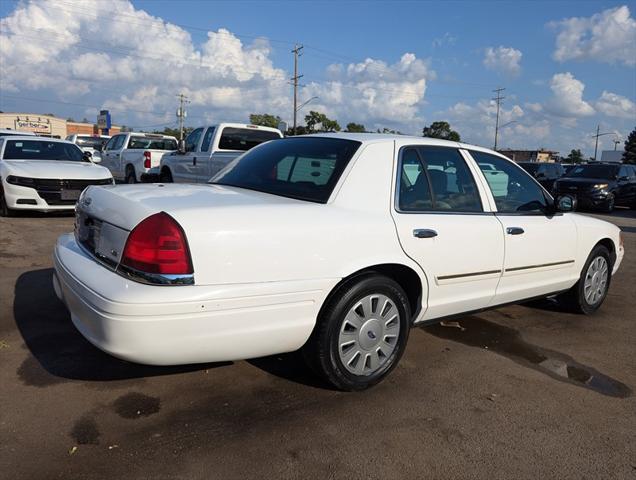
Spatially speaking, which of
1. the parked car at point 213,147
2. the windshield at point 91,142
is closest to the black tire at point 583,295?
the parked car at point 213,147

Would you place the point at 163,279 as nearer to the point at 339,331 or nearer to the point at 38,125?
the point at 339,331

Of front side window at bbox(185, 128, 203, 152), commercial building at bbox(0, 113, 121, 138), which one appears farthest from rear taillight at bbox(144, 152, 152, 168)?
commercial building at bbox(0, 113, 121, 138)

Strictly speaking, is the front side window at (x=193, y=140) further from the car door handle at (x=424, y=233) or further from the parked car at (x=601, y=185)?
the parked car at (x=601, y=185)

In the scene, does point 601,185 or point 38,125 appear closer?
point 601,185

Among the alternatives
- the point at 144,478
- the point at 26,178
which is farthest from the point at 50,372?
the point at 26,178

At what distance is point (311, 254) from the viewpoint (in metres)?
2.91

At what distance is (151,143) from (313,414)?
13576 millimetres

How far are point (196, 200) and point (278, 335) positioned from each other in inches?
35.4

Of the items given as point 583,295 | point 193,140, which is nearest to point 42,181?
point 193,140

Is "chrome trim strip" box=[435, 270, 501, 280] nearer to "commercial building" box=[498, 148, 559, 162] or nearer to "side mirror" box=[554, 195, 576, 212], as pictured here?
"side mirror" box=[554, 195, 576, 212]

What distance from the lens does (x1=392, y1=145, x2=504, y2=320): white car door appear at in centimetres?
343

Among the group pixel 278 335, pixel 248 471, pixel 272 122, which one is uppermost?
pixel 272 122

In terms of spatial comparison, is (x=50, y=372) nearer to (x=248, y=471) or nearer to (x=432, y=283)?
(x=248, y=471)

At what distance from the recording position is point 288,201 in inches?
125
